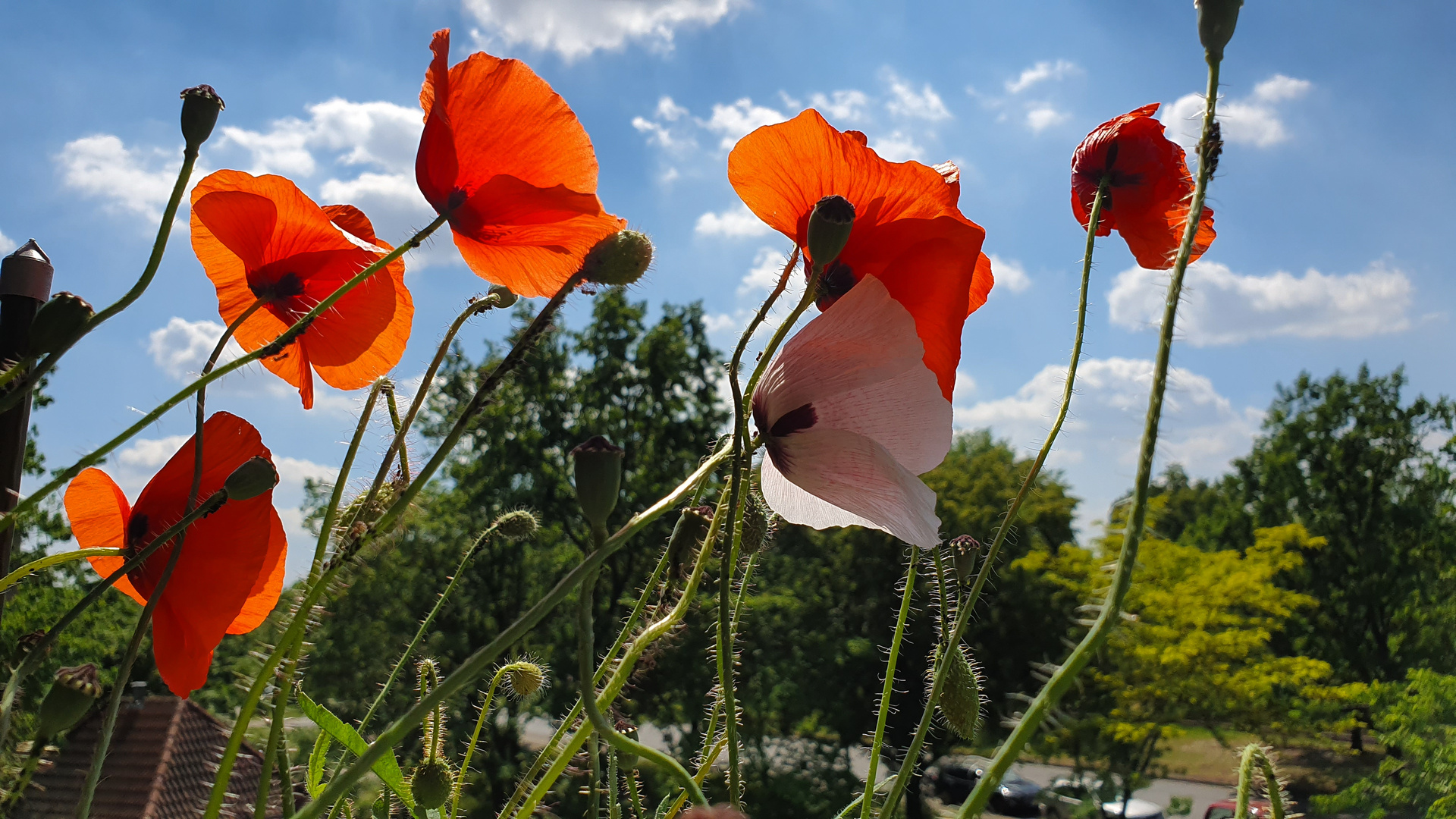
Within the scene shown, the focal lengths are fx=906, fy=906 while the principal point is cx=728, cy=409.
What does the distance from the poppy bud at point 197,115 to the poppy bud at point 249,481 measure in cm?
10

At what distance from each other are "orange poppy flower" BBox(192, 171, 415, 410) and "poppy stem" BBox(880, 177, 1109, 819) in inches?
10.4

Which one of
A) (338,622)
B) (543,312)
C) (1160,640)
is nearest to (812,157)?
(543,312)

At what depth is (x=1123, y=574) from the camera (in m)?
0.19

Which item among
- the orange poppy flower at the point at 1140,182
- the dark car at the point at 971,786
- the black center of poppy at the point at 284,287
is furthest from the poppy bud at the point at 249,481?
the dark car at the point at 971,786

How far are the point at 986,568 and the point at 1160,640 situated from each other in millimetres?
8951

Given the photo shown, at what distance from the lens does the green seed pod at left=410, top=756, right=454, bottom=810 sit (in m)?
0.36

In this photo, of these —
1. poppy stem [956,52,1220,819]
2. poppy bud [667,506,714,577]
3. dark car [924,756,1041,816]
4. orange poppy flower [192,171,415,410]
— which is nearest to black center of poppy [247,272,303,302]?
orange poppy flower [192,171,415,410]

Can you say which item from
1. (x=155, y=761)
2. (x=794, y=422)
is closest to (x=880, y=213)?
(x=794, y=422)

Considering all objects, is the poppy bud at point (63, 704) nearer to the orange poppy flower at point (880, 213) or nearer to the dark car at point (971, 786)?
the orange poppy flower at point (880, 213)

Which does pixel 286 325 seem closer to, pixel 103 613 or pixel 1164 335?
pixel 1164 335

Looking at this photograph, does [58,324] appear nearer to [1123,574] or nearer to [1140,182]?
[1123,574]

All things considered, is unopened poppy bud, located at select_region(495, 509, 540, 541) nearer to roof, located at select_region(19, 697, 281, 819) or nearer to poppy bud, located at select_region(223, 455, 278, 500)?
poppy bud, located at select_region(223, 455, 278, 500)

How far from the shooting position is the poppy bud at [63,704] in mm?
253

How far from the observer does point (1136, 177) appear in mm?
463
